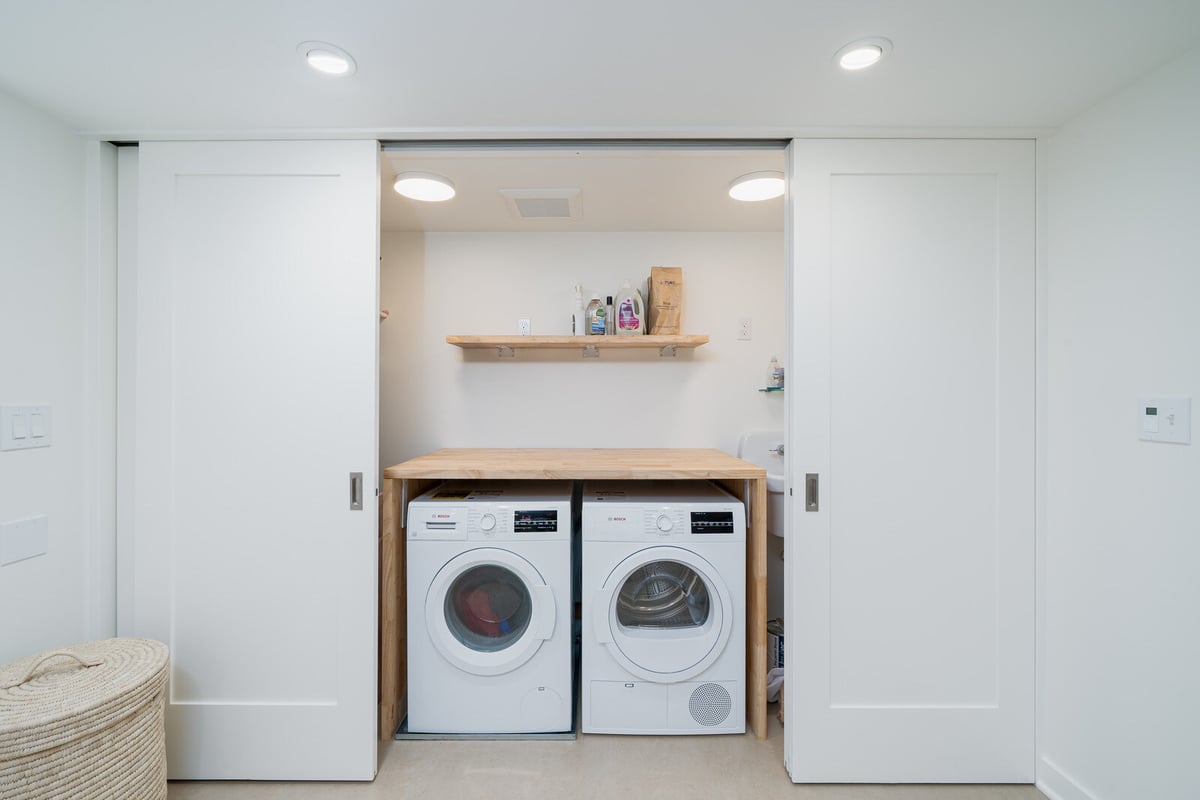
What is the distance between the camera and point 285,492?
1812 millimetres

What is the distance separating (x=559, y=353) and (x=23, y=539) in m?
2.06

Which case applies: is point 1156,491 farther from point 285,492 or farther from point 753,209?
point 285,492

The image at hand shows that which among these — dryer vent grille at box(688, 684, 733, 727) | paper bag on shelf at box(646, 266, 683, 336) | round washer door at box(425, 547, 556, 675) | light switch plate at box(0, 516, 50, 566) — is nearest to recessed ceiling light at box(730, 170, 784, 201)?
paper bag on shelf at box(646, 266, 683, 336)

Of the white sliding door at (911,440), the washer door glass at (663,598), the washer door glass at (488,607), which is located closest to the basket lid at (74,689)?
the washer door glass at (488,607)

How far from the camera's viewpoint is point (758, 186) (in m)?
2.12

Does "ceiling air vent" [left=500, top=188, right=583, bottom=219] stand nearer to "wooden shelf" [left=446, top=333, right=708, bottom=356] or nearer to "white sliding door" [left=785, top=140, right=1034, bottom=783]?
"wooden shelf" [left=446, top=333, right=708, bottom=356]

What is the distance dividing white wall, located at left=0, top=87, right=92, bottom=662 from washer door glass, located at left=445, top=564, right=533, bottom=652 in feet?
3.99

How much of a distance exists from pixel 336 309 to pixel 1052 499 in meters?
2.50

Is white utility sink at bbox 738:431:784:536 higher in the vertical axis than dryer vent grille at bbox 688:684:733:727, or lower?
higher

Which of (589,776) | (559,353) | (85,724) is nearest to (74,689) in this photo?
(85,724)

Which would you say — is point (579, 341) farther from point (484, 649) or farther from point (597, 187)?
point (484, 649)

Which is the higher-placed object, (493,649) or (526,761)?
(493,649)

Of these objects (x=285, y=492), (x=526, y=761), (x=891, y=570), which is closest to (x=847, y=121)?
(x=891, y=570)

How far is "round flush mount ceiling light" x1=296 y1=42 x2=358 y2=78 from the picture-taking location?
1330 millimetres
